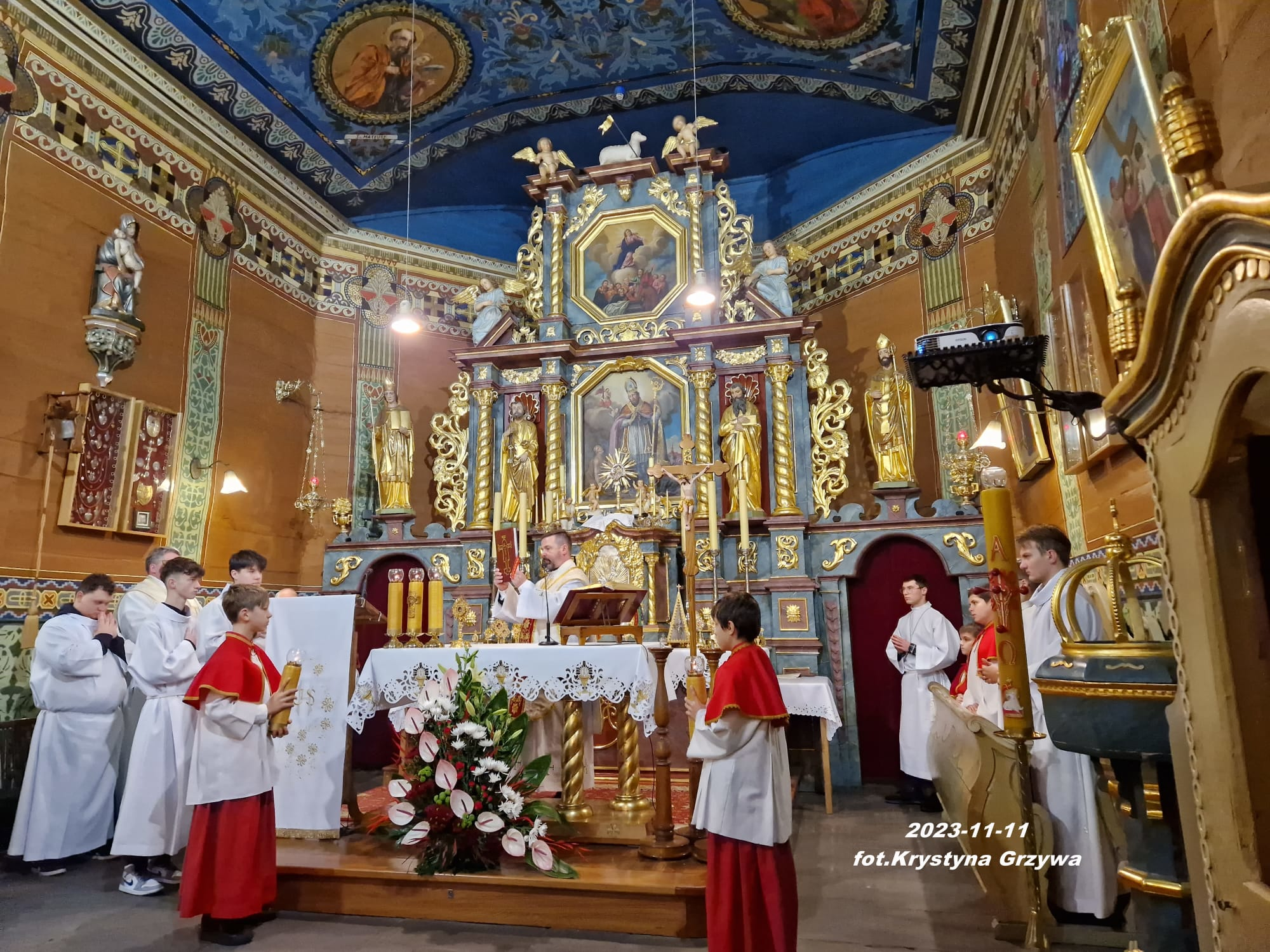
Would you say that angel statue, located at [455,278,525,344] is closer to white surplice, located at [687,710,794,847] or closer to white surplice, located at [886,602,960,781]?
white surplice, located at [886,602,960,781]

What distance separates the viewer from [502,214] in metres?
11.9

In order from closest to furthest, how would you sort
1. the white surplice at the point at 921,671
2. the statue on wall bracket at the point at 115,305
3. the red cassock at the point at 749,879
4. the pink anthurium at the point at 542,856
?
the red cassock at the point at 749,879
the pink anthurium at the point at 542,856
the white surplice at the point at 921,671
the statue on wall bracket at the point at 115,305

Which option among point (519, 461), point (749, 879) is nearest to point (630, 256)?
point (519, 461)

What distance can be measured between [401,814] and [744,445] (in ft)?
17.1

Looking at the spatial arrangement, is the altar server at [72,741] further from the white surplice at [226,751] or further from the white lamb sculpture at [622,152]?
the white lamb sculpture at [622,152]

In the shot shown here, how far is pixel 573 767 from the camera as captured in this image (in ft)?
16.6

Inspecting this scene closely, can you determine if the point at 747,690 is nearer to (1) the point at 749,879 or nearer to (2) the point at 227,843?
(1) the point at 749,879

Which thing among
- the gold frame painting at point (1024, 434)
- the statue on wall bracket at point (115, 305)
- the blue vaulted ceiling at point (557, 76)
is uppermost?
the blue vaulted ceiling at point (557, 76)

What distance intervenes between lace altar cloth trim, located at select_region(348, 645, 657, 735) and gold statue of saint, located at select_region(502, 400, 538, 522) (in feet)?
12.6

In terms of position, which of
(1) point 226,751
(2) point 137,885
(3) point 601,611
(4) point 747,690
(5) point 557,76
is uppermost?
(5) point 557,76

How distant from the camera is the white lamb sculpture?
32.4ft

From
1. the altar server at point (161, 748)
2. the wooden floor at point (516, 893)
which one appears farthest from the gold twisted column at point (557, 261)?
the wooden floor at point (516, 893)

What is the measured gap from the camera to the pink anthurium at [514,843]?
4.09 metres

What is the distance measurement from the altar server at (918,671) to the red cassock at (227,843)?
4.81 meters
